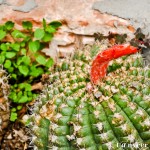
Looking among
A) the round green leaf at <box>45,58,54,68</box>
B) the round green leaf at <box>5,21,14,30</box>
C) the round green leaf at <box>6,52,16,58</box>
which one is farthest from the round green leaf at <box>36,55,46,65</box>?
the round green leaf at <box>5,21,14,30</box>

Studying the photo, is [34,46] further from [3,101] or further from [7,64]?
[3,101]

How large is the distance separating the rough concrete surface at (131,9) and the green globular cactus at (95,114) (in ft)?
2.19

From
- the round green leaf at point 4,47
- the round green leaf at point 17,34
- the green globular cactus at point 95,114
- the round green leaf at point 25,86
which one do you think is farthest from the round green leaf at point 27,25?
the green globular cactus at point 95,114

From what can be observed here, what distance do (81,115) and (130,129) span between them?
0.22m

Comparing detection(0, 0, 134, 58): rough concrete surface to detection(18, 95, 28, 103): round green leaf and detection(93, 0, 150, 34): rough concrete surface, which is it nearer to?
detection(93, 0, 150, 34): rough concrete surface

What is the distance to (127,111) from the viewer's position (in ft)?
6.25

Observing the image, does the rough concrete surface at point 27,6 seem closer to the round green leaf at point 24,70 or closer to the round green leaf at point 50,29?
the round green leaf at point 50,29

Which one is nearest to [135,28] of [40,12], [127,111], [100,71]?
[40,12]

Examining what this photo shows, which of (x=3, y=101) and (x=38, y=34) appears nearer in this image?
(x=3, y=101)

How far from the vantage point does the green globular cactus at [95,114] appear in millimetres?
1893

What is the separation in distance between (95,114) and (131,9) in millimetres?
1083

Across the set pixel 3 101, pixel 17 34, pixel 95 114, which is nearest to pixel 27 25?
pixel 17 34

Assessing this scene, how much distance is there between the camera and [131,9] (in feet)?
9.12

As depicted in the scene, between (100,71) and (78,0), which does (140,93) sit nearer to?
(100,71)
